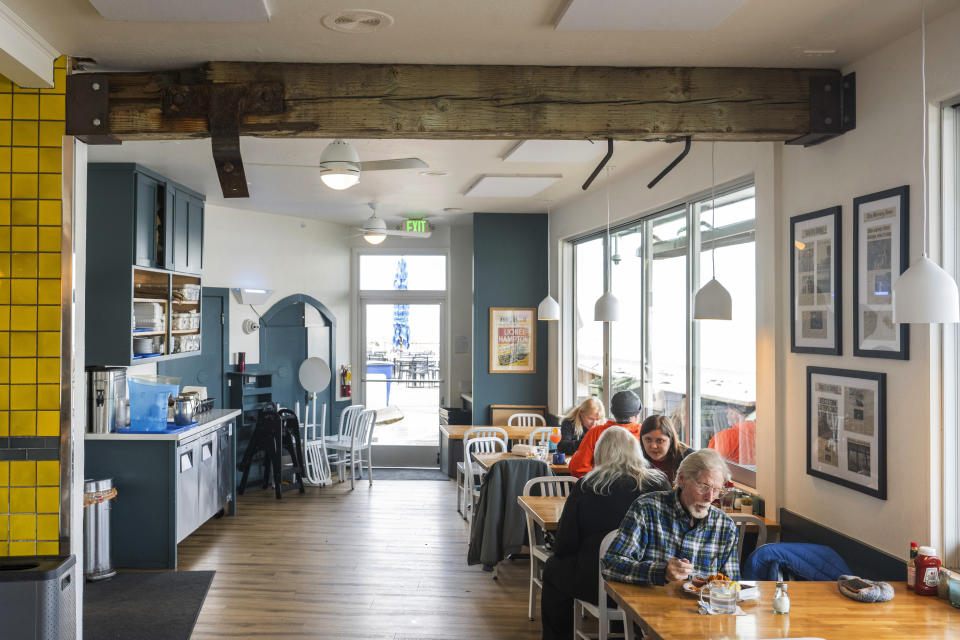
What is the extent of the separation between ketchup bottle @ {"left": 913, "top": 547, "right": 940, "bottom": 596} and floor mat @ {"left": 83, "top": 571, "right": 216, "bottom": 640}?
12.3 ft

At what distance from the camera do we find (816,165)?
3.79m

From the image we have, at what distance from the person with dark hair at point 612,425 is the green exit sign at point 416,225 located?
4391 mm

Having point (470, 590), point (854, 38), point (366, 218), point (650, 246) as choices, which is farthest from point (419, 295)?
point (854, 38)

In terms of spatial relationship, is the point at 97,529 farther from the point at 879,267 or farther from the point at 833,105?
the point at 833,105

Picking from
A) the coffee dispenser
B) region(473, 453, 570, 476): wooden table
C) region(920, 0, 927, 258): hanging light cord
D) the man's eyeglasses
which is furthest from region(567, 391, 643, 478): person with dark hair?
the coffee dispenser

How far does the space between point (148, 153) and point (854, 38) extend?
4618mm

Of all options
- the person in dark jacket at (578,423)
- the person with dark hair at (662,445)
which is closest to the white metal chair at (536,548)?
the person with dark hair at (662,445)

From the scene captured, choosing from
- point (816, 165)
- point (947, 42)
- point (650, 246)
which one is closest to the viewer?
point (947, 42)

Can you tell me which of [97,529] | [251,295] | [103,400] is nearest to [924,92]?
[103,400]

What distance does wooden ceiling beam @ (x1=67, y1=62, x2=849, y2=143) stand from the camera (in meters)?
3.51

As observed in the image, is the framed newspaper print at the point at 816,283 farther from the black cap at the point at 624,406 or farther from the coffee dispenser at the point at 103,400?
the coffee dispenser at the point at 103,400

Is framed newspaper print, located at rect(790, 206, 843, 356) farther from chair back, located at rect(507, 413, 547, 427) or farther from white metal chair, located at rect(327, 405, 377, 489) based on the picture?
white metal chair, located at rect(327, 405, 377, 489)

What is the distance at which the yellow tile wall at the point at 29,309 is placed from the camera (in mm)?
3559

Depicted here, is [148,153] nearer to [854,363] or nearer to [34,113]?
[34,113]
